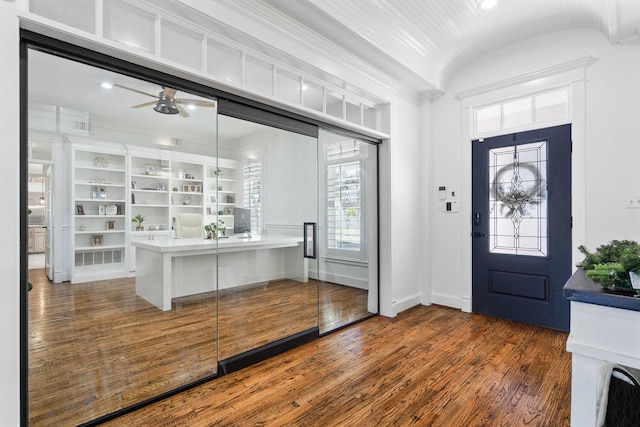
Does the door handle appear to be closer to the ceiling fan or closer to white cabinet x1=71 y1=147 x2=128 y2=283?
the ceiling fan

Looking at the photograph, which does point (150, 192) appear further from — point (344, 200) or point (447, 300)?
point (447, 300)

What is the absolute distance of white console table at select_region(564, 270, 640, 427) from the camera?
1168mm

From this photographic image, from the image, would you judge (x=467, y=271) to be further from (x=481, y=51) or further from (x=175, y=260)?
(x=175, y=260)

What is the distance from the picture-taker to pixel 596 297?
1221 mm

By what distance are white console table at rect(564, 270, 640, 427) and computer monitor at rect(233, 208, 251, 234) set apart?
2416 mm

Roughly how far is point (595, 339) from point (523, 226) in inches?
105

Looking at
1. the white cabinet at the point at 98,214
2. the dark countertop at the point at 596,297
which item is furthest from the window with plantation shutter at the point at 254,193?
the dark countertop at the point at 596,297

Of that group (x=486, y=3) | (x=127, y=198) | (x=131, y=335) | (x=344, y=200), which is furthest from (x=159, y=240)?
(x=486, y=3)


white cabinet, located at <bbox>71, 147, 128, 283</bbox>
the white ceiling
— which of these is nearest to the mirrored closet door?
white cabinet, located at <bbox>71, 147, 128, 283</bbox>

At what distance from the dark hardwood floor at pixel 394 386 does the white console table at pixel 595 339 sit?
0.76 meters

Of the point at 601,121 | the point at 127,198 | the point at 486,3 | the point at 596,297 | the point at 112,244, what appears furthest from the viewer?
the point at 127,198

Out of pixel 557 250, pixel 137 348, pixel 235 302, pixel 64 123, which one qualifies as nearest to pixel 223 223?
pixel 235 302

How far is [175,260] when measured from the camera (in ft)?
12.8

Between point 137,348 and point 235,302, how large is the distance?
0.92 m
